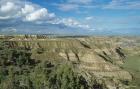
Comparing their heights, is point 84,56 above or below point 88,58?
above

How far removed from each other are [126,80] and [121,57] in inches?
2600

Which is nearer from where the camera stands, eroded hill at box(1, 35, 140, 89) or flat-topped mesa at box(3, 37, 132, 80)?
eroded hill at box(1, 35, 140, 89)

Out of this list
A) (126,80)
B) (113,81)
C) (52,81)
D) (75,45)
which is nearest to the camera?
(52,81)

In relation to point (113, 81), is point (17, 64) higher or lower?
higher

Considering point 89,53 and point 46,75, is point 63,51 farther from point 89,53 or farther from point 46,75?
point 46,75

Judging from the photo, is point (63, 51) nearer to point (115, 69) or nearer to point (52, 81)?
point (115, 69)

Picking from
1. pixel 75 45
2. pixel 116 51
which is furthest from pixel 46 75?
pixel 116 51

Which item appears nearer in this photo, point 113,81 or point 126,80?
point 113,81

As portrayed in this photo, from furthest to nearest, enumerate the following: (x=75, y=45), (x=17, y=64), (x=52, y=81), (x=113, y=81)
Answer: (x=75, y=45) < (x=113, y=81) < (x=17, y=64) < (x=52, y=81)

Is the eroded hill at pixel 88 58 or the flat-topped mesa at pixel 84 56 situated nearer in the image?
the eroded hill at pixel 88 58

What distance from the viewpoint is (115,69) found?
120 meters

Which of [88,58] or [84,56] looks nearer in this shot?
[88,58]

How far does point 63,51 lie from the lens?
143625 millimetres

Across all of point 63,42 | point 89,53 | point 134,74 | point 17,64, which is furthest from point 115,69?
point 63,42
